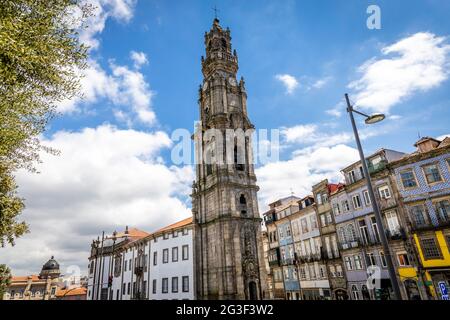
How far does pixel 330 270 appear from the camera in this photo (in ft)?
106

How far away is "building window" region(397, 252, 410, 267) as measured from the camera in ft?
78.7

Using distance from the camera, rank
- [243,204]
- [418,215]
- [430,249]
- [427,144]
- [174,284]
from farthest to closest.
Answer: [174,284] < [243,204] < [427,144] < [418,215] < [430,249]

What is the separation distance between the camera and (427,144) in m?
25.0

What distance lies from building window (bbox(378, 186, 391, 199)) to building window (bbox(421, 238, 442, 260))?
4.89 m

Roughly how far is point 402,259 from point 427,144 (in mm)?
10867

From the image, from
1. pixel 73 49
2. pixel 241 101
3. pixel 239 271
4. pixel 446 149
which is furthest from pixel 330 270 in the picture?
pixel 73 49

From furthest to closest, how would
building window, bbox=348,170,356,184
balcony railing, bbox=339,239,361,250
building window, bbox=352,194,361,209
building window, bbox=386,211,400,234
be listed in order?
building window, bbox=348,170,356,184, building window, bbox=352,194,361,209, balcony railing, bbox=339,239,361,250, building window, bbox=386,211,400,234

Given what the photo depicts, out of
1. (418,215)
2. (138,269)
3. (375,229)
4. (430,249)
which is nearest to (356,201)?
(375,229)

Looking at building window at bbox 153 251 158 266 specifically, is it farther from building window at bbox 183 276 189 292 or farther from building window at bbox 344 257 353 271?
building window at bbox 344 257 353 271

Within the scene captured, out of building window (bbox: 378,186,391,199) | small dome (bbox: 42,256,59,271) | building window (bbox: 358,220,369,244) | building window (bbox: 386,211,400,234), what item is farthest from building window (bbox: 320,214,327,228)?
small dome (bbox: 42,256,59,271)

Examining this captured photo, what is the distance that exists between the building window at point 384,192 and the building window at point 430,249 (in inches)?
192

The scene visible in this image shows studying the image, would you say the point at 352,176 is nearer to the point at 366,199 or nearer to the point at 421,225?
the point at 366,199
